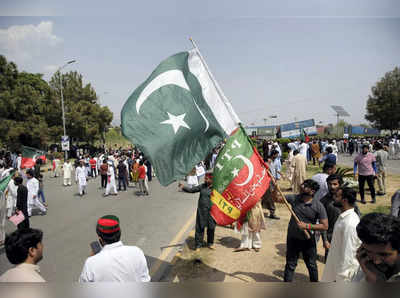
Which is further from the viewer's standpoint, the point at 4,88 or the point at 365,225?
the point at 4,88

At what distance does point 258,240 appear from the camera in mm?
5078

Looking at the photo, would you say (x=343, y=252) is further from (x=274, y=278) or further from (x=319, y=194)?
(x=319, y=194)

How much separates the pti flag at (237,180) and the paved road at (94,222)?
78.5 inches

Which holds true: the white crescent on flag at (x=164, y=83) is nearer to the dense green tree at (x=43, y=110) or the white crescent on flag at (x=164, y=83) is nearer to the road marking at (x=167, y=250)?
the road marking at (x=167, y=250)

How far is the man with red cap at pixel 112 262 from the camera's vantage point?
7.43ft

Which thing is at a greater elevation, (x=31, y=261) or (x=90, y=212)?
(x=31, y=261)

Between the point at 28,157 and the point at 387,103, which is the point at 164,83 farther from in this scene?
the point at 387,103

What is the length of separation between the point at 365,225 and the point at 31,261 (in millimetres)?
2514

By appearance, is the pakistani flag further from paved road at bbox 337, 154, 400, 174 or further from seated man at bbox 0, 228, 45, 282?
paved road at bbox 337, 154, 400, 174

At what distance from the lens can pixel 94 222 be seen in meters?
7.36

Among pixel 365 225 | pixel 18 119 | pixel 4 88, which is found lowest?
pixel 365 225

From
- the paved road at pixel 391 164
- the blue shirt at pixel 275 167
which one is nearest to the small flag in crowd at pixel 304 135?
the paved road at pixel 391 164

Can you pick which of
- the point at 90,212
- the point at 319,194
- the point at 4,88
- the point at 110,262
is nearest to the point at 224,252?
the point at 319,194

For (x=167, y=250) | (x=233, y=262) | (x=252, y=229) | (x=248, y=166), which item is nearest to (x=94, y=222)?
(x=167, y=250)
